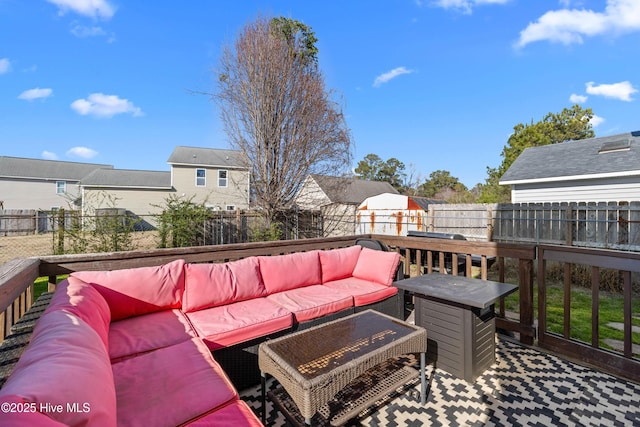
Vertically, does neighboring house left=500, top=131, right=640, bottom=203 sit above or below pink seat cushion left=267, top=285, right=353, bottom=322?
above

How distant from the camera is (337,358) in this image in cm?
168

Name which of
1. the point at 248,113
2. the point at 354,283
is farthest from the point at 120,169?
the point at 354,283

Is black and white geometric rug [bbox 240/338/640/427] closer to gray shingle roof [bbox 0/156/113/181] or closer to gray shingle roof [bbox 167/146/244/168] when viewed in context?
gray shingle roof [bbox 167/146/244/168]

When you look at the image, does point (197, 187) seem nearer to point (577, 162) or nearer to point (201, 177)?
point (201, 177)

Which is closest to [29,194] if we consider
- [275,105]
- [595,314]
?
[275,105]

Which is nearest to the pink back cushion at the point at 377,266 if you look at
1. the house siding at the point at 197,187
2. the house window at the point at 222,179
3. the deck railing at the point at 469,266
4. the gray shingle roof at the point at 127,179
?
the deck railing at the point at 469,266

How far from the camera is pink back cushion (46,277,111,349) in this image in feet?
5.24

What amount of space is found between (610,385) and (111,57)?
1153 cm

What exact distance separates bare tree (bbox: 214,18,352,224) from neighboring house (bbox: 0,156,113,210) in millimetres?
14614

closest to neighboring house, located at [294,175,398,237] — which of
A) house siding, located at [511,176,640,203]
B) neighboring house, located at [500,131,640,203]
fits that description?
neighboring house, located at [500,131,640,203]

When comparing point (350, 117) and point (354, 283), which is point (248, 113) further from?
point (354, 283)

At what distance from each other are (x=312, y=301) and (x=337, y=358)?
1125mm

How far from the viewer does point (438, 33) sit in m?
7.41

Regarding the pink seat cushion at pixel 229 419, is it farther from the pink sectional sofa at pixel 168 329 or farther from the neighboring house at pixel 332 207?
the neighboring house at pixel 332 207
